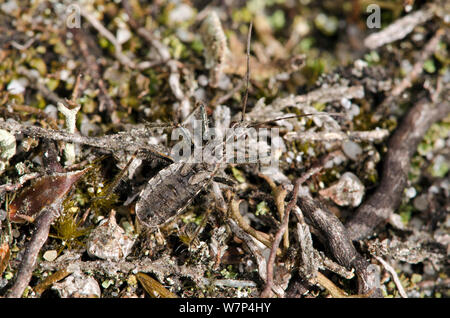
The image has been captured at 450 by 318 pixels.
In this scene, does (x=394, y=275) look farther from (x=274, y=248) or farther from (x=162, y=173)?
(x=162, y=173)

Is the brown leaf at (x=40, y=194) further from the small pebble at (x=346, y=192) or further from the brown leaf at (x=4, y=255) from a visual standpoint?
the small pebble at (x=346, y=192)

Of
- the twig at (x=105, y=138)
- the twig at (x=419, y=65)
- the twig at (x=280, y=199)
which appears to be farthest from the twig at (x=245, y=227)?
the twig at (x=419, y=65)

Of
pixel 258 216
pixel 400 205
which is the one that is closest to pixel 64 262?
pixel 258 216

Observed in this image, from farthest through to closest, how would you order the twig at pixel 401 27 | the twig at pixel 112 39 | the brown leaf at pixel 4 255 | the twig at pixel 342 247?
the twig at pixel 401 27 < the twig at pixel 112 39 < the twig at pixel 342 247 < the brown leaf at pixel 4 255

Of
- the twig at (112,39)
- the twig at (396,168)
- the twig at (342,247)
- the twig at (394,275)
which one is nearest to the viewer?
the twig at (342,247)

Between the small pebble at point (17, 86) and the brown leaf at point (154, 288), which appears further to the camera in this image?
the small pebble at point (17, 86)

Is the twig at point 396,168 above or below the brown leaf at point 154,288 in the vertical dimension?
above

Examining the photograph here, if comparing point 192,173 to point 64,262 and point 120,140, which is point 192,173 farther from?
point 64,262

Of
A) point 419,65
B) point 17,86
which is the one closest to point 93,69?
point 17,86
